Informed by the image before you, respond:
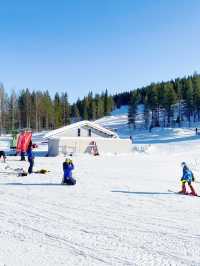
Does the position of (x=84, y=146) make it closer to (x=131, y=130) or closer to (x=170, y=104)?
(x=170, y=104)

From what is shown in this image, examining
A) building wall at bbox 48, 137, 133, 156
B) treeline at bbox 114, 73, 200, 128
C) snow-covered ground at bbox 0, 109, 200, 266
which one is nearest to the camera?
snow-covered ground at bbox 0, 109, 200, 266

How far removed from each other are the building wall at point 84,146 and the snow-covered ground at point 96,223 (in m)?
21.8

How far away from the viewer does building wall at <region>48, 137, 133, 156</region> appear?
43622 mm

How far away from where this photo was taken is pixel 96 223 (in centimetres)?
1196

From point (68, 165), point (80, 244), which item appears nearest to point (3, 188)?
point (68, 165)

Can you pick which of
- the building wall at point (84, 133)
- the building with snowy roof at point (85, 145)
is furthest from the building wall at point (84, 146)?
the building wall at point (84, 133)

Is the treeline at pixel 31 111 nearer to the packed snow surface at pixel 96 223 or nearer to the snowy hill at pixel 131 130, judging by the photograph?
the snowy hill at pixel 131 130

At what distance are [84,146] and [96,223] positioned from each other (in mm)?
33158

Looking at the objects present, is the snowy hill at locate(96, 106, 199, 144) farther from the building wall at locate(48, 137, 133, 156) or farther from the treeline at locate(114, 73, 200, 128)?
the building wall at locate(48, 137, 133, 156)

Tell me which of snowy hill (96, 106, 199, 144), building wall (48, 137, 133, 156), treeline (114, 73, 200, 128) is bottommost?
building wall (48, 137, 133, 156)

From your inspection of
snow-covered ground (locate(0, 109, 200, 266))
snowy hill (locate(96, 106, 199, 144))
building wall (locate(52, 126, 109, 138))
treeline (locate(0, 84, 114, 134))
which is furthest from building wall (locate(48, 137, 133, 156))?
treeline (locate(0, 84, 114, 134))

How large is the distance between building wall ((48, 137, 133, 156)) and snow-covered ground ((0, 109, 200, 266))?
21844mm

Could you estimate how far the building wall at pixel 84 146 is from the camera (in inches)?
1717

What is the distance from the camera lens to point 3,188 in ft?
61.1
